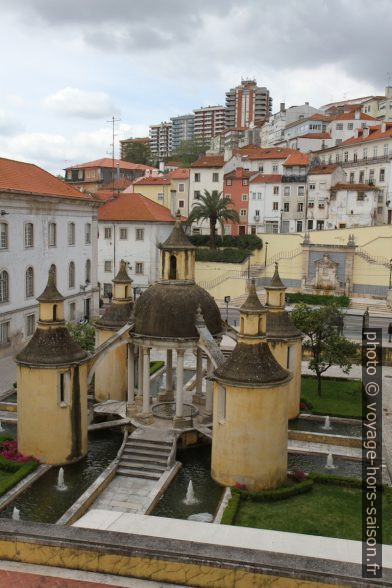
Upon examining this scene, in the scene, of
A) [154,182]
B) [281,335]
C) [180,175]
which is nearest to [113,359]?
[281,335]

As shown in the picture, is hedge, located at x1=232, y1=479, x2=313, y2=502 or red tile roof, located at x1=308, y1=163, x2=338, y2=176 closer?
hedge, located at x1=232, y1=479, x2=313, y2=502

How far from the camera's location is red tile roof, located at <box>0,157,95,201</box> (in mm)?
36688

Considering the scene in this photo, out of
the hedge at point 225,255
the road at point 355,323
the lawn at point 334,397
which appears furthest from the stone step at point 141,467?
the hedge at point 225,255

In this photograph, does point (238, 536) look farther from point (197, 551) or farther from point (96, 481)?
point (96, 481)

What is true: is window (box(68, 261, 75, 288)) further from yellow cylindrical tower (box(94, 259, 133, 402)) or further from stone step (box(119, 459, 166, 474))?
stone step (box(119, 459, 166, 474))

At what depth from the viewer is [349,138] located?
266 ft

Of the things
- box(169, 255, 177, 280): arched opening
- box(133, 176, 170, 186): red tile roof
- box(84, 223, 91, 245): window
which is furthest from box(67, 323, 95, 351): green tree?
box(133, 176, 170, 186): red tile roof

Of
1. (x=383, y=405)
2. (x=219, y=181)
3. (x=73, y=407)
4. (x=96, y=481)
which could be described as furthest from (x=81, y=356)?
(x=219, y=181)

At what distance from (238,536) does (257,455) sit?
4966 millimetres

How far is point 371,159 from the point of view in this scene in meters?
70.9

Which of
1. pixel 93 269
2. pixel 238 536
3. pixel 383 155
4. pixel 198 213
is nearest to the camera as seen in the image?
pixel 238 536

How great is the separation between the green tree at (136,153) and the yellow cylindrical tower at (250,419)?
10583 cm

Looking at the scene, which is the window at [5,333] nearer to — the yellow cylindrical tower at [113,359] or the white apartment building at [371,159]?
the yellow cylindrical tower at [113,359]

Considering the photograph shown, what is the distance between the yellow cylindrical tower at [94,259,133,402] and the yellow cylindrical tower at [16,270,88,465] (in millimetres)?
5000
